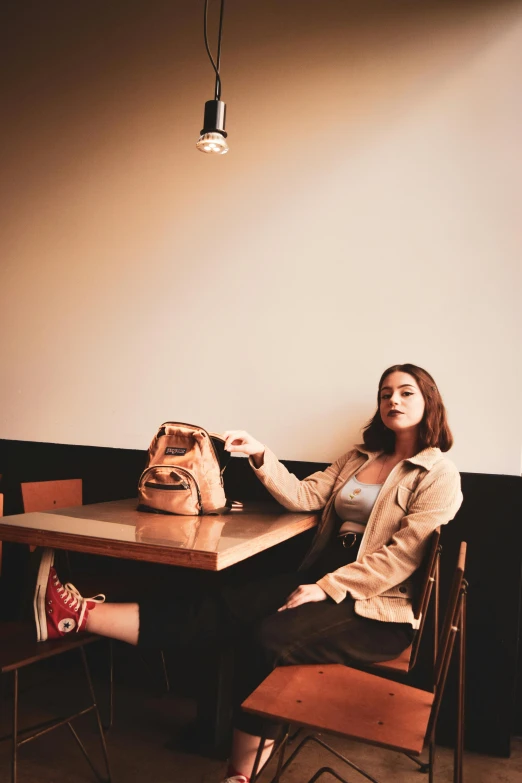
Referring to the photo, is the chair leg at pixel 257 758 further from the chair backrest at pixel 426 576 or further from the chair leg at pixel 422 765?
the chair leg at pixel 422 765

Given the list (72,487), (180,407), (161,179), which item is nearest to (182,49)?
(161,179)

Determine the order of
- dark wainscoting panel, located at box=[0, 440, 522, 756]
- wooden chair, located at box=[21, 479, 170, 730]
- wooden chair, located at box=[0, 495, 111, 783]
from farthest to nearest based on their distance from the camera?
wooden chair, located at box=[21, 479, 170, 730] < dark wainscoting panel, located at box=[0, 440, 522, 756] < wooden chair, located at box=[0, 495, 111, 783]

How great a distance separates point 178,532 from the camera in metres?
1.91

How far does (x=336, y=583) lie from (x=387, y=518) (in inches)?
12.1

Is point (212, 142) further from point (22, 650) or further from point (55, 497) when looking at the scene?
point (22, 650)

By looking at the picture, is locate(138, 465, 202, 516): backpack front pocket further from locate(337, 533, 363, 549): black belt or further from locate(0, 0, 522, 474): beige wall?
locate(0, 0, 522, 474): beige wall

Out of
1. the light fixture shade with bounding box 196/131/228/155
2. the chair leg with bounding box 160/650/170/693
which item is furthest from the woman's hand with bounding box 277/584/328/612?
the light fixture shade with bounding box 196/131/228/155

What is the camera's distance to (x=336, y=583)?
203 centimetres

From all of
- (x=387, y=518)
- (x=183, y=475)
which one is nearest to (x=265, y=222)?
(x=183, y=475)

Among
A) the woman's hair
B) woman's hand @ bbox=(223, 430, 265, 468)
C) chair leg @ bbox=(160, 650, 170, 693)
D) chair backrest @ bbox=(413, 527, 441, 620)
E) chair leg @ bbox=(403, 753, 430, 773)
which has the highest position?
the woman's hair

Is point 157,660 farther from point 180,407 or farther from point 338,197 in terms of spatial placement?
point 338,197

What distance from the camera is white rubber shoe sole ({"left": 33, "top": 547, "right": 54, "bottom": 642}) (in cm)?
193

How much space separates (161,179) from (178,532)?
6.25 ft

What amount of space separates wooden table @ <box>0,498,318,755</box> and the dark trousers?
0.20 m
